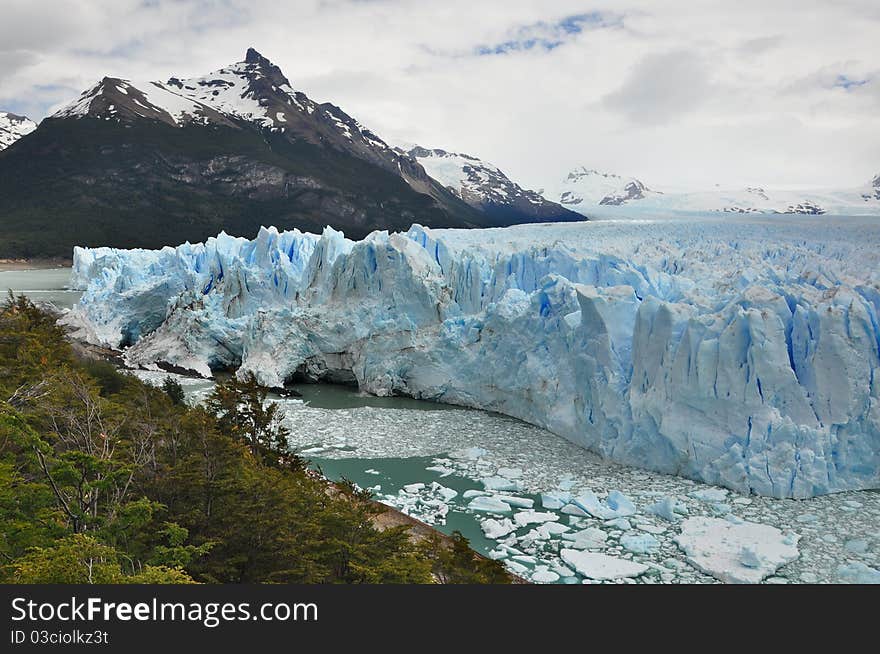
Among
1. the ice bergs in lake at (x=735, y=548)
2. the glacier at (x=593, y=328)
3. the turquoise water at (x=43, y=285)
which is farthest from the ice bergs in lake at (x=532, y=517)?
the turquoise water at (x=43, y=285)

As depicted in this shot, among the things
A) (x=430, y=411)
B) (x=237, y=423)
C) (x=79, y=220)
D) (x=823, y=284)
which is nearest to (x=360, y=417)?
(x=430, y=411)

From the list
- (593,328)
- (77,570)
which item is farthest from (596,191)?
(77,570)

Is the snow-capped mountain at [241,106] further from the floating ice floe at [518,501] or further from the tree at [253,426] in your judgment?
the floating ice floe at [518,501]

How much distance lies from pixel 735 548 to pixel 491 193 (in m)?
104

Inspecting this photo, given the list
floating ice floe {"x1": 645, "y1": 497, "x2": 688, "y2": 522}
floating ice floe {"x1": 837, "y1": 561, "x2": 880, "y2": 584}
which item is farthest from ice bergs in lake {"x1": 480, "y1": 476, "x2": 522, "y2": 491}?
floating ice floe {"x1": 837, "y1": 561, "x2": 880, "y2": 584}

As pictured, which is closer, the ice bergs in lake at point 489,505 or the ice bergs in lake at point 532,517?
the ice bergs in lake at point 532,517

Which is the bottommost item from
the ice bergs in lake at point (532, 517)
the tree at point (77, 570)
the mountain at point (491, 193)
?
the ice bergs in lake at point (532, 517)

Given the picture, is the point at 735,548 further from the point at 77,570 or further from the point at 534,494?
the point at 77,570

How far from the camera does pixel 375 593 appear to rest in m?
3.41

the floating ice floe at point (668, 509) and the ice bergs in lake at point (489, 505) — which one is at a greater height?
the floating ice floe at point (668, 509)

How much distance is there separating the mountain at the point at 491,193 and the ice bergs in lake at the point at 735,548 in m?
84.0

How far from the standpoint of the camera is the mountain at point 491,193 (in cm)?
10000

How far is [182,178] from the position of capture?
74.4m

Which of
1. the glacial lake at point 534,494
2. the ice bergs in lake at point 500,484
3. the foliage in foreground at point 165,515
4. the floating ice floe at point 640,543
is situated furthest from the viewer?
the ice bergs in lake at point 500,484
